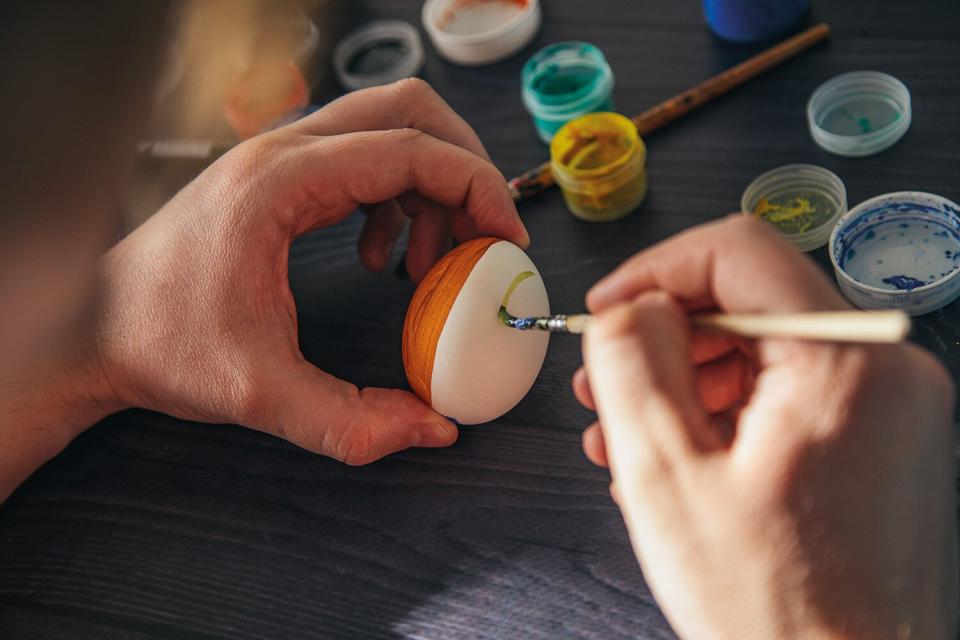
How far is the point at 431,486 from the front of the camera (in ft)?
3.71

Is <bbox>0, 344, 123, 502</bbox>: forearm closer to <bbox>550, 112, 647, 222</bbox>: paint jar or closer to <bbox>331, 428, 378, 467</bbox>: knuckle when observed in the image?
<bbox>331, 428, 378, 467</bbox>: knuckle

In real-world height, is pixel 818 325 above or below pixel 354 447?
above

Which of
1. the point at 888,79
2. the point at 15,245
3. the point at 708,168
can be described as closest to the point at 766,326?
the point at 15,245

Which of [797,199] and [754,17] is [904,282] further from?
[754,17]

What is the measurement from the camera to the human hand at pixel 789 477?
673mm

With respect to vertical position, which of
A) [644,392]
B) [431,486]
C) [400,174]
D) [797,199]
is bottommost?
[431,486]

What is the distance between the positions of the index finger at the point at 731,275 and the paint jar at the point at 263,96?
91 centimetres

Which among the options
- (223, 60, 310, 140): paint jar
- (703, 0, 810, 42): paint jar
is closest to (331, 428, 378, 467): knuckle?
(223, 60, 310, 140): paint jar

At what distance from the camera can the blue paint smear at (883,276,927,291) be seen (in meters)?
1.12

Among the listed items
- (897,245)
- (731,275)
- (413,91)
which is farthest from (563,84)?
(731,275)

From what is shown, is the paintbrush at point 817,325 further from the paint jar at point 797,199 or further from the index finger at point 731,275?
the paint jar at point 797,199

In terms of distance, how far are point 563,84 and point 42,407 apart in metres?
0.86

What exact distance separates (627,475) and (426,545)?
419 millimetres

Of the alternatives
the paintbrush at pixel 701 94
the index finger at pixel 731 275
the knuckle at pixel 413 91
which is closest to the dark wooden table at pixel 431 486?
the paintbrush at pixel 701 94
